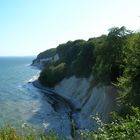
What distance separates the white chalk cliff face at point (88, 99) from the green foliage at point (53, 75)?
748cm

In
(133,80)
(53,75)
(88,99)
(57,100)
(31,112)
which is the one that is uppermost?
(133,80)

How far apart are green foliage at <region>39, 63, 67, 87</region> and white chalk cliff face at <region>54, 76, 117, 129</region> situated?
24.5 feet

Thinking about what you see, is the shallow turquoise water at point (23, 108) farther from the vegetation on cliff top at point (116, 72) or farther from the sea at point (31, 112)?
the vegetation on cliff top at point (116, 72)

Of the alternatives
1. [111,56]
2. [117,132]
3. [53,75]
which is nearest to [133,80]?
[111,56]

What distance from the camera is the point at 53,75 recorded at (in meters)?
89.0

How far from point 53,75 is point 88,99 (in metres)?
32.1

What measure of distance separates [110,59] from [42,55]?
149 metres

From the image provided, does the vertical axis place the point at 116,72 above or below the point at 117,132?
below

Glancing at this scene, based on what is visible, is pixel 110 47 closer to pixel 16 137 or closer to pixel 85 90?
pixel 85 90

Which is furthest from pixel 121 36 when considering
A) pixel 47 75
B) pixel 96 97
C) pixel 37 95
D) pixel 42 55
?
pixel 42 55

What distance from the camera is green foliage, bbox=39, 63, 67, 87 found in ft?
285

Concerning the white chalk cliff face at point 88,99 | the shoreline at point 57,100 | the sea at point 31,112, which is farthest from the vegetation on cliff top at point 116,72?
the sea at point 31,112

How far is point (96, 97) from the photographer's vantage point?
172 feet

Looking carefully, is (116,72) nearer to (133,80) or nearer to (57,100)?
Result: (133,80)
